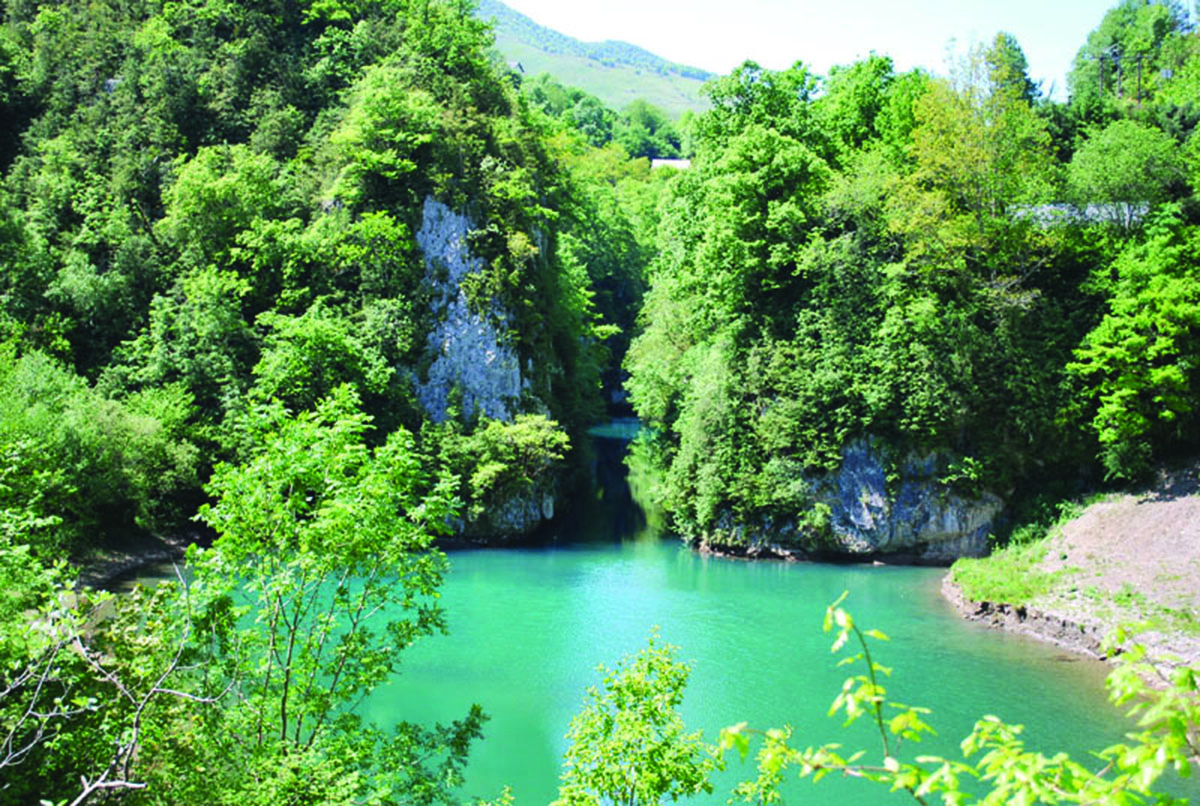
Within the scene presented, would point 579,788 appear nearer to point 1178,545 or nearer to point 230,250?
point 1178,545

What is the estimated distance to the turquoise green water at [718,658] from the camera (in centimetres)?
1655

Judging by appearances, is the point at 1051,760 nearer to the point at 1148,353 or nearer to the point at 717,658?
the point at 717,658

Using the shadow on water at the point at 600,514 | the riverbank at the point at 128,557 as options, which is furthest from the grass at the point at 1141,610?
the riverbank at the point at 128,557

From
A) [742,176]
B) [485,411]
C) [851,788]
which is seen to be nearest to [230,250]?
[485,411]

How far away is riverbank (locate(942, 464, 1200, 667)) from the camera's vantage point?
20359mm

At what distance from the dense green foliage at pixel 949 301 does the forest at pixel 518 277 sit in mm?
108

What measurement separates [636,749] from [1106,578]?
1826 cm

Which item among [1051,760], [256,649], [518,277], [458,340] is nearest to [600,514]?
[458,340]

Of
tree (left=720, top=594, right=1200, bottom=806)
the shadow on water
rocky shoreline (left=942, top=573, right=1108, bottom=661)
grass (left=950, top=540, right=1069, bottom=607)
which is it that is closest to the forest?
the shadow on water

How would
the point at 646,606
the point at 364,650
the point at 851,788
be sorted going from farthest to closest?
the point at 646,606, the point at 851,788, the point at 364,650

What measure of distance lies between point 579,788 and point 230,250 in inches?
1178

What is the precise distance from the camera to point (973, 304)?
2789 centimetres

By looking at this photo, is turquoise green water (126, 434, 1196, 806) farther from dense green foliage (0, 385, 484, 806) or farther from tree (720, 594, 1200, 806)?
tree (720, 594, 1200, 806)

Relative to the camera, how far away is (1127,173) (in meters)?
26.6
